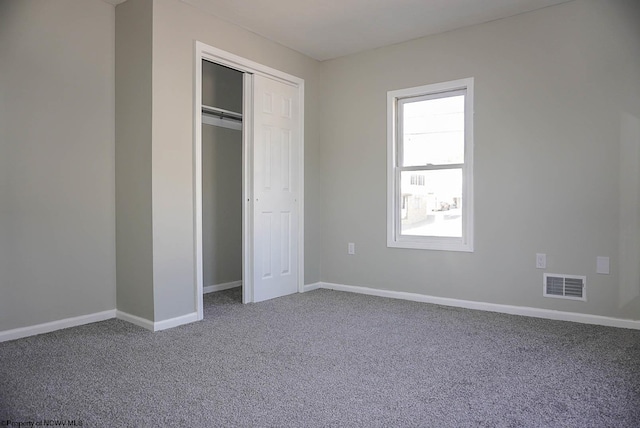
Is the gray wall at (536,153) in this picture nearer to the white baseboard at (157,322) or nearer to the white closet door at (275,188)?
the white closet door at (275,188)

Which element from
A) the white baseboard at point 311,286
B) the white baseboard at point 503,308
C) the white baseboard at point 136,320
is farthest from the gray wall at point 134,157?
the white baseboard at point 503,308

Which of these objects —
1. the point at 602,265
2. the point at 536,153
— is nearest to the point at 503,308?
the point at 602,265

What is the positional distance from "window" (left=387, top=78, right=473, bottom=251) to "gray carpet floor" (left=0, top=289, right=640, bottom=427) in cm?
91

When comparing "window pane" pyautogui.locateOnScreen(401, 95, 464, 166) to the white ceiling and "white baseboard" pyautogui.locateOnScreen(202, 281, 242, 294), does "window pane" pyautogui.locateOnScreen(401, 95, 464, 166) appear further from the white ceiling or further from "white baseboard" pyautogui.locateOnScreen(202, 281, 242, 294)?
"white baseboard" pyautogui.locateOnScreen(202, 281, 242, 294)

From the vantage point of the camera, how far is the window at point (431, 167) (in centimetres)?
389

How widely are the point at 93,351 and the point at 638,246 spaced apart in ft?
12.6

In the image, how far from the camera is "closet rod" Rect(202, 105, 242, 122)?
4389mm

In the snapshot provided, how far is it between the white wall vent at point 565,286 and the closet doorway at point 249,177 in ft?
7.60

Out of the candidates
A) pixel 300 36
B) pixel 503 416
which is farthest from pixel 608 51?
pixel 503 416

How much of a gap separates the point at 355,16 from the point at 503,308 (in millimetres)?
2799

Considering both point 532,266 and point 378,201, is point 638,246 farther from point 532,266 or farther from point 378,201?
point 378,201

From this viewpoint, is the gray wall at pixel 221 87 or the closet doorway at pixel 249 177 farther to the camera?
the gray wall at pixel 221 87

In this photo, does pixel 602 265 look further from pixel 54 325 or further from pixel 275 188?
pixel 54 325

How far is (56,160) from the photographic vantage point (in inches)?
124
